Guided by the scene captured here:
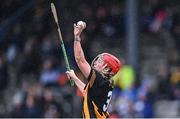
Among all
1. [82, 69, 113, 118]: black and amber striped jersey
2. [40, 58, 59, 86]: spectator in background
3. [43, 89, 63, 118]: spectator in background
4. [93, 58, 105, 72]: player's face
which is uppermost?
[93, 58, 105, 72]: player's face

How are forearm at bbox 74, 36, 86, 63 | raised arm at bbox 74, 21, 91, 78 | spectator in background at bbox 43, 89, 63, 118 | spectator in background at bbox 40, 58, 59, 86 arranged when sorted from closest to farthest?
raised arm at bbox 74, 21, 91, 78, forearm at bbox 74, 36, 86, 63, spectator in background at bbox 43, 89, 63, 118, spectator in background at bbox 40, 58, 59, 86

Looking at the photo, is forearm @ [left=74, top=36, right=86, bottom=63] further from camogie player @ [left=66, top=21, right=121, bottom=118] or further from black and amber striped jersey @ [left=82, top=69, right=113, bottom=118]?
black and amber striped jersey @ [left=82, top=69, right=113, bottom=118]

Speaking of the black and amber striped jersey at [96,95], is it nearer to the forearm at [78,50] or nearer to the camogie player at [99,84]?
the camogie player at [99,84]

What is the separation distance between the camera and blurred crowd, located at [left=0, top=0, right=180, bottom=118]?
17.1 meters

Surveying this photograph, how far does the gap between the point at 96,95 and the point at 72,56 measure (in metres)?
11.0

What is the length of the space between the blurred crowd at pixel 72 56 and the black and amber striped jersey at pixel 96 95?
8237 millimetres

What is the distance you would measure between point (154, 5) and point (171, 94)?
3286 mm

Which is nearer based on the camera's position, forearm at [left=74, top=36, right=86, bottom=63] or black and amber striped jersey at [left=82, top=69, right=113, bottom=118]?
black and amber striped jersey at [left=82, top=69, right=113, bottom=118]

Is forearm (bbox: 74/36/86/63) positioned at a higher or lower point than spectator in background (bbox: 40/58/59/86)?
higher

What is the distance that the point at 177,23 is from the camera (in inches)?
757

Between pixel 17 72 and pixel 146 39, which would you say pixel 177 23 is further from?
pixel 17 72

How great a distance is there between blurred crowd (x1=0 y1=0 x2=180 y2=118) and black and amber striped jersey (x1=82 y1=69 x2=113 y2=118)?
824 centimetres

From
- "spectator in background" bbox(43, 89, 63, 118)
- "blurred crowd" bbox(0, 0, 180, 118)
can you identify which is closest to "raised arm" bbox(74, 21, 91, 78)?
"blurred crowd" bbox(0, 0, 180, 118)

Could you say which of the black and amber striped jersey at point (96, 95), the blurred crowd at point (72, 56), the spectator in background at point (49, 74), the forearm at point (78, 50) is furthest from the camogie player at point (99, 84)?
the spectator in background at point (49, 74)
